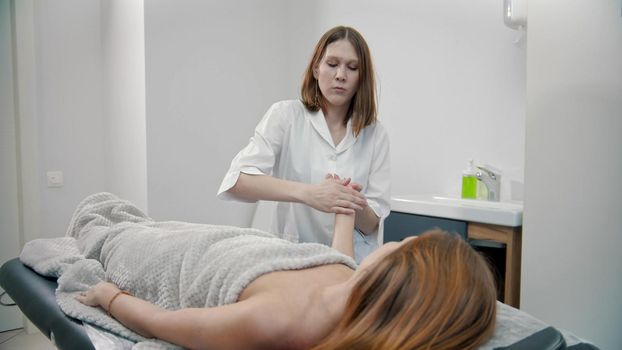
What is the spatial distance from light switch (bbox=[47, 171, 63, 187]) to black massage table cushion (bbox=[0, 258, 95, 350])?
5.15ft

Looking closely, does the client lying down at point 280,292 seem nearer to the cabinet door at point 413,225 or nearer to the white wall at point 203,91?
the cabinet door at point 413,225

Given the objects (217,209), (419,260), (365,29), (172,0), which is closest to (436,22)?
(365,29)

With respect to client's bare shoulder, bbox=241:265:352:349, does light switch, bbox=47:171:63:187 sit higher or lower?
higher

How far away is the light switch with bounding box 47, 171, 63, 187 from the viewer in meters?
3.02

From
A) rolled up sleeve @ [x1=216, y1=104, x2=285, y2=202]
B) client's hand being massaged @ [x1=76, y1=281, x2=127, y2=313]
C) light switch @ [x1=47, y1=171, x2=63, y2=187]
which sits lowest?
client's hand being massaged @ [x1=76, y1=281, x2=127, y2=313]

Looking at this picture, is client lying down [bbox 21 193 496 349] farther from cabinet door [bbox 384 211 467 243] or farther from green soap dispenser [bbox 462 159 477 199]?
green soap dispenser [bbox 462 159 477 199]

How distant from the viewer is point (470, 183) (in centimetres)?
227

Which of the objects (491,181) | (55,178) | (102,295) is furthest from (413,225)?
(55,178)

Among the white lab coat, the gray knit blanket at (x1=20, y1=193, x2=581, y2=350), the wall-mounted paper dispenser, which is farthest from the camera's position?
the wall-mounted paper dispenser

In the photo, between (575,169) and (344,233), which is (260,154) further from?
(575,169)

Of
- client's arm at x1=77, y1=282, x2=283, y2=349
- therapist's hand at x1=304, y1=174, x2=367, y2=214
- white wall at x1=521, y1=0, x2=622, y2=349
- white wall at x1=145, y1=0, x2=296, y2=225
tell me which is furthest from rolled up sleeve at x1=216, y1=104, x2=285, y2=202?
white wall at x1=145, y1=0, x2=296, y2=225

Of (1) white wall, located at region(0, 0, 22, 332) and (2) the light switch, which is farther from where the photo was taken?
(2) the light switch

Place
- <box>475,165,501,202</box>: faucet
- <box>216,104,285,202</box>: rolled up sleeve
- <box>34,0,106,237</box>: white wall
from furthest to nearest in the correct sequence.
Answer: <box>34,0,106,237</box>: white wall
<box>475,165,501,202</box>: faucet
<box>216,104,285,202</box>: rolled up sleeve

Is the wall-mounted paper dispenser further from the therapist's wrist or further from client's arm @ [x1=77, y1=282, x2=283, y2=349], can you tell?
client's arm @ [x1=77, y1=282, x2=283, y2=349]
